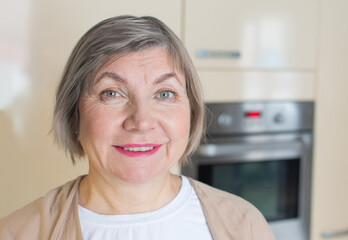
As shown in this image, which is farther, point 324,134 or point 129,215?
point 324,134

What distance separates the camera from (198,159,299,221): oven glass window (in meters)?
1.66

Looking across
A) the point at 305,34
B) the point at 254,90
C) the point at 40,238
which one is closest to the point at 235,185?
the point at 254,90

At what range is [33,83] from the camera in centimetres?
136

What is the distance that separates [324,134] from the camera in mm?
1804

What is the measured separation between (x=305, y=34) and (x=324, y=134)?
0.43 metres

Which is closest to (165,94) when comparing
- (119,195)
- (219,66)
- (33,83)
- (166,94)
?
(166,94)

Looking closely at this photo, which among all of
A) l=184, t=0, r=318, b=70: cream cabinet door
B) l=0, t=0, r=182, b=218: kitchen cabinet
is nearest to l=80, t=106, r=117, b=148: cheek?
l=0, t=0, r=182, b=218: kitchen cabinet

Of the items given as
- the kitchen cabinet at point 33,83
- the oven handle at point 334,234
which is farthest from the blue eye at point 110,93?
the oven handle at point 334,234

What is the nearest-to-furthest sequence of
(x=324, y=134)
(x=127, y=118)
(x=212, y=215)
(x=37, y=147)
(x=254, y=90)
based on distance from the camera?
1. (x=127, y=118)
2. (x=212, y=215)
3. (x=37, y=147)
4. (x=254, y=90)
5. (x=324, y=134)

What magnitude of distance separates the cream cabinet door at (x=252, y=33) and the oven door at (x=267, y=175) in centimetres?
32

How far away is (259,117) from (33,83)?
0.86 metres

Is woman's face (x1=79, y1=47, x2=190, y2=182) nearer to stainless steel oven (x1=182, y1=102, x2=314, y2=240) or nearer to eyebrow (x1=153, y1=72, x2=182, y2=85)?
eyebrow (x1=153, y1=72, x2=182, y2=85)

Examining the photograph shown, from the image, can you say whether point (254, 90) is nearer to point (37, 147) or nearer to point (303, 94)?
point (303, 94)

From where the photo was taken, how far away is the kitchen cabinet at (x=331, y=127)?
Result: 5.80 feet
